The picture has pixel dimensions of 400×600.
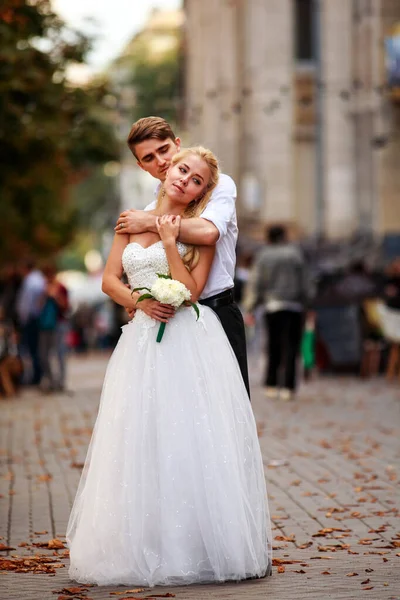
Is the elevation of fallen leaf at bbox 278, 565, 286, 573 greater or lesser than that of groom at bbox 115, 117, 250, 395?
lesser

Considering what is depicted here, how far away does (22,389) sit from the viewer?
26.1 metres

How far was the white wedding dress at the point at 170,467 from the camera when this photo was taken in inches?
283

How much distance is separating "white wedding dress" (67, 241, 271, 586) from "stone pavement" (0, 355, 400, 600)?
0.47 ft

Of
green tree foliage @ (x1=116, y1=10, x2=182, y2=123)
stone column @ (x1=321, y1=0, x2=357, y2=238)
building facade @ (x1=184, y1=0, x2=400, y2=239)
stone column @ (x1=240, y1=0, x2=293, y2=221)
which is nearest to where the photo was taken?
building facade @ (x1=184, y1=0, x2=400, y2=239)

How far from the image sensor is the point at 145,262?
7547 mm

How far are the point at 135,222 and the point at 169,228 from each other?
231 millimetres

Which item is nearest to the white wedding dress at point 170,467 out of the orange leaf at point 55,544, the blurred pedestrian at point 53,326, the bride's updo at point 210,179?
the bride's updo at point 210,179

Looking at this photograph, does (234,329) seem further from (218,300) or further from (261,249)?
(261,249)

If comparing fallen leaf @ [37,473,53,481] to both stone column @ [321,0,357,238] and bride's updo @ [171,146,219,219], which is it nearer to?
bride's updo @ [171,146,219,219]

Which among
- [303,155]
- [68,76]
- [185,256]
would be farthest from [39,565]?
[303,155]

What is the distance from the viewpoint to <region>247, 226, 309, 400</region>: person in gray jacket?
62.0 feet

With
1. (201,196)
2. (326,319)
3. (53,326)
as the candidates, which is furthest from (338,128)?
(201,196)

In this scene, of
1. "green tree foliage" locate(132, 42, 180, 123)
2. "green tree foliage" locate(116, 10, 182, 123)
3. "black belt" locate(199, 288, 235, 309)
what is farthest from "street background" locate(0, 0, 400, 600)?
"green tree foliage" locate(132, 42, 180, 123)

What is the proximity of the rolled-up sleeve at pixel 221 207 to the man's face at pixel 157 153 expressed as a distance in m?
0.30
